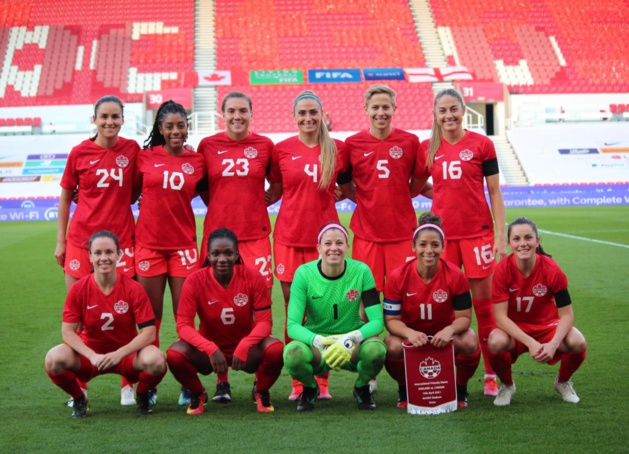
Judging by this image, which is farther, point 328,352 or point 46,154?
point 46,154

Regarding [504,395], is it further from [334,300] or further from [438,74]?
[438,74]

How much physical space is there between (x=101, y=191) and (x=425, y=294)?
1917 mm

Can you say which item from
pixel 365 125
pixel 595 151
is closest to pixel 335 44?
pixel 365 125

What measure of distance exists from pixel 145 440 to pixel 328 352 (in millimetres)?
961

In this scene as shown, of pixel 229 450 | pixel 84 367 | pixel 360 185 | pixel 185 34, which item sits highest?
pixel 185 34

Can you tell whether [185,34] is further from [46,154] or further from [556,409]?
[556,409]

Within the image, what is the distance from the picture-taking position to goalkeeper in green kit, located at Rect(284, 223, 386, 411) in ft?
13.1

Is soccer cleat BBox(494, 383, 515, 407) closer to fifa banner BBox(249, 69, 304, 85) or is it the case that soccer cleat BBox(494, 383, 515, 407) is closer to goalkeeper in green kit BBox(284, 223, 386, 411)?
goalkeeper in green kit BBox(284, 223, 386, 411)

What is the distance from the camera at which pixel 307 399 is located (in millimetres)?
4086

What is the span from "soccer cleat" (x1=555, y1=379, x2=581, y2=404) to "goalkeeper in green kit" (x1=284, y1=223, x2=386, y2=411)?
97 centimetres

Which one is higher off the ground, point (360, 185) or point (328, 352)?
point (360, 185)

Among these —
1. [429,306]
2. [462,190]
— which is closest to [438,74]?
[462,190]

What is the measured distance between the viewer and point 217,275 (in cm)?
421

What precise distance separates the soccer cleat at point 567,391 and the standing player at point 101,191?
2.44 m
